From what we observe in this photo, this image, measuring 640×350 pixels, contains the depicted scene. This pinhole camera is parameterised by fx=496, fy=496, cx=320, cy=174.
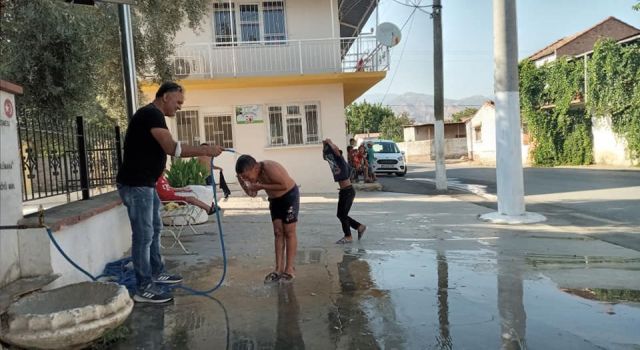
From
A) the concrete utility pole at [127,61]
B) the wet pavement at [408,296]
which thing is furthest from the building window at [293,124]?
the concrete utility pole at [127,61]

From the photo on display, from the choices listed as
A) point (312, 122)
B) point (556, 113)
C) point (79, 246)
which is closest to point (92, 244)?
point (79, 246)

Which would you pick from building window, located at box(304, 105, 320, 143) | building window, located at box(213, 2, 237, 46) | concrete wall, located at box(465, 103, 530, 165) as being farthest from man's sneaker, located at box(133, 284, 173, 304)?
concrete wall, located at box(465, 103, 530, 165)

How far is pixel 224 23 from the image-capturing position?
15.4 m

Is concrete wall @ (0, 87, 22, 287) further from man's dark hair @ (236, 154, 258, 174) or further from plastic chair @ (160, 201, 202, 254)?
plastic chair @ (160, 201, 202, 254)

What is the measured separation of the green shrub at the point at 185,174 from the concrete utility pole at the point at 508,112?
5.68m

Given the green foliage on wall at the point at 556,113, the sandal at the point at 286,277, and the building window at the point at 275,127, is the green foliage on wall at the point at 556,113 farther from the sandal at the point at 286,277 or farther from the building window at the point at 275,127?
the sandal at the point at 286,277

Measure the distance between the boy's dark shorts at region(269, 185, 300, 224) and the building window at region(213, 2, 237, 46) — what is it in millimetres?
11160

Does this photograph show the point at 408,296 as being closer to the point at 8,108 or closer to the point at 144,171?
the point at 144,171

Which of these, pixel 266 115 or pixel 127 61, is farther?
pixel 266 115

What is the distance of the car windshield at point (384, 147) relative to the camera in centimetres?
2477

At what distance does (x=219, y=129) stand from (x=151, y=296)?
445 inches

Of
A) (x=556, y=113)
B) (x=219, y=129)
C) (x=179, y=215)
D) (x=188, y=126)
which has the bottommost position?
(x=179, y=215)

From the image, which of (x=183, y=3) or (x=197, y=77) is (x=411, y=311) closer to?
(x=183, y=3)

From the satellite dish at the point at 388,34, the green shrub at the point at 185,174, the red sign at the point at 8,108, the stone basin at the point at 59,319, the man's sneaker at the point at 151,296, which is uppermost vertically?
the satellite dish at the point at 388,34
